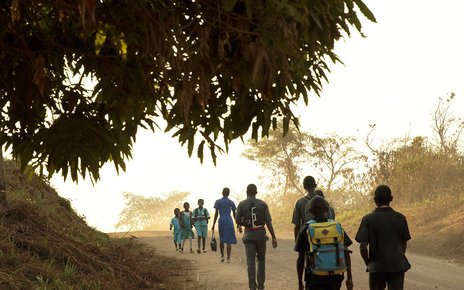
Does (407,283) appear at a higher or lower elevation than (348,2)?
lower

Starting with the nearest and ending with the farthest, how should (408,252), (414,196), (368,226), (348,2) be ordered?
(348,2) → (368,226) → (408,252) → (414,196)

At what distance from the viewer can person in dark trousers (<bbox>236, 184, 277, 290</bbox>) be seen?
1179cm

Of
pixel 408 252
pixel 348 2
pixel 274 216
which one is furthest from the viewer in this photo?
pixel 274 216

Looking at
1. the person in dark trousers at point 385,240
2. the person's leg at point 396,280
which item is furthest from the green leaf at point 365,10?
the person's leg at point 396,280

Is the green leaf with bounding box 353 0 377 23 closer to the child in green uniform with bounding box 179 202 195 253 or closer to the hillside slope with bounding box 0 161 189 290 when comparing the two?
the hillside slope with bounding box 0 161 189 290

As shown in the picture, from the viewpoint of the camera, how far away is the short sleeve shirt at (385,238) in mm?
7980

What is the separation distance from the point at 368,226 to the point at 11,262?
5243 mm

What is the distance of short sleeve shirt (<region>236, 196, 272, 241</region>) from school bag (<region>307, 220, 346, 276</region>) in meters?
5.11

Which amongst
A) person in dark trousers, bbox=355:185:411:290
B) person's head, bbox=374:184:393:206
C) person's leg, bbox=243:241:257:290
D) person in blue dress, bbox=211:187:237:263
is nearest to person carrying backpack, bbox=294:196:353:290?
person in dark trousers, bbox=355:185:411:290

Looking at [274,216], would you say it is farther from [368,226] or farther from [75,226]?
[368,226]

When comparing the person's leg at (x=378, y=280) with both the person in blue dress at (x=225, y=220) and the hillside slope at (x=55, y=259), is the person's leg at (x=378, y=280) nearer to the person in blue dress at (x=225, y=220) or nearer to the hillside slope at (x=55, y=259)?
the hillside slope at (x=55, y=259)

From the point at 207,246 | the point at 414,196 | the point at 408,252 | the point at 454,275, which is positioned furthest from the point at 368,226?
the point at 414,196

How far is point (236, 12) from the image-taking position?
4.63 m

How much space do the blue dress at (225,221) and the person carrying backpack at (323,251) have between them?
33.5 feet
